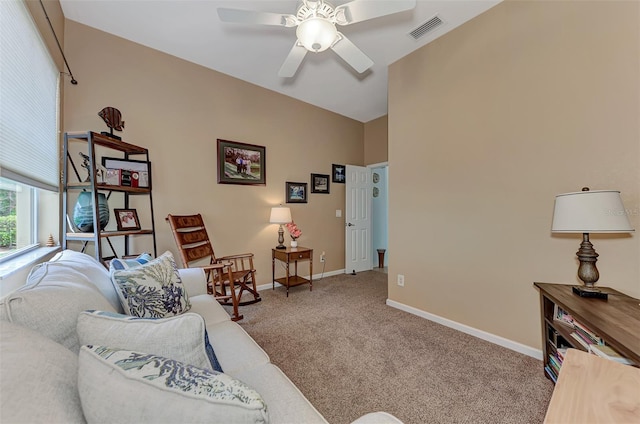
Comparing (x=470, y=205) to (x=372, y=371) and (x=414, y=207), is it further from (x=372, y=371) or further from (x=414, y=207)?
(x=372, y=371)

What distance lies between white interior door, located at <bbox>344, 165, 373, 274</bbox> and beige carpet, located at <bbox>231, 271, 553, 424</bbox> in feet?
5.64

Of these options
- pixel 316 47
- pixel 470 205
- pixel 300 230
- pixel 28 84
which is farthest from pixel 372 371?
pixel 28 84

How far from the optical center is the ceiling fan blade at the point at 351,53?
73.9 inches

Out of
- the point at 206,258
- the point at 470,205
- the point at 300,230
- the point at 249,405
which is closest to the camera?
the point at 249,405

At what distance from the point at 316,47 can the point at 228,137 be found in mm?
1965

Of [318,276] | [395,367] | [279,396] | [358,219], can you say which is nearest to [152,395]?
[279,396]

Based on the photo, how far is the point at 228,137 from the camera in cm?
334

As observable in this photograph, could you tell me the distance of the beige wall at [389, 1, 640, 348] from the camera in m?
1.66

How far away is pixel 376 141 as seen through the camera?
4.69m

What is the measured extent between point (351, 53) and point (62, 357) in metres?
2.23

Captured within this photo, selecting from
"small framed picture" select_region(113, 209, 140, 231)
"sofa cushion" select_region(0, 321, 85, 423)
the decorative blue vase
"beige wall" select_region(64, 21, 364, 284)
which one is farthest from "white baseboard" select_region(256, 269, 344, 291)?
"sofa cushion" select_region(0, 321, 85, 423)

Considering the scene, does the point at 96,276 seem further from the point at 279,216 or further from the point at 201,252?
the point at 279,216

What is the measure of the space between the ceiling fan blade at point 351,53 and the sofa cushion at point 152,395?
2051mm

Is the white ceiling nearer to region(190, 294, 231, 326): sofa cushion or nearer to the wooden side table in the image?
the wooden side table
